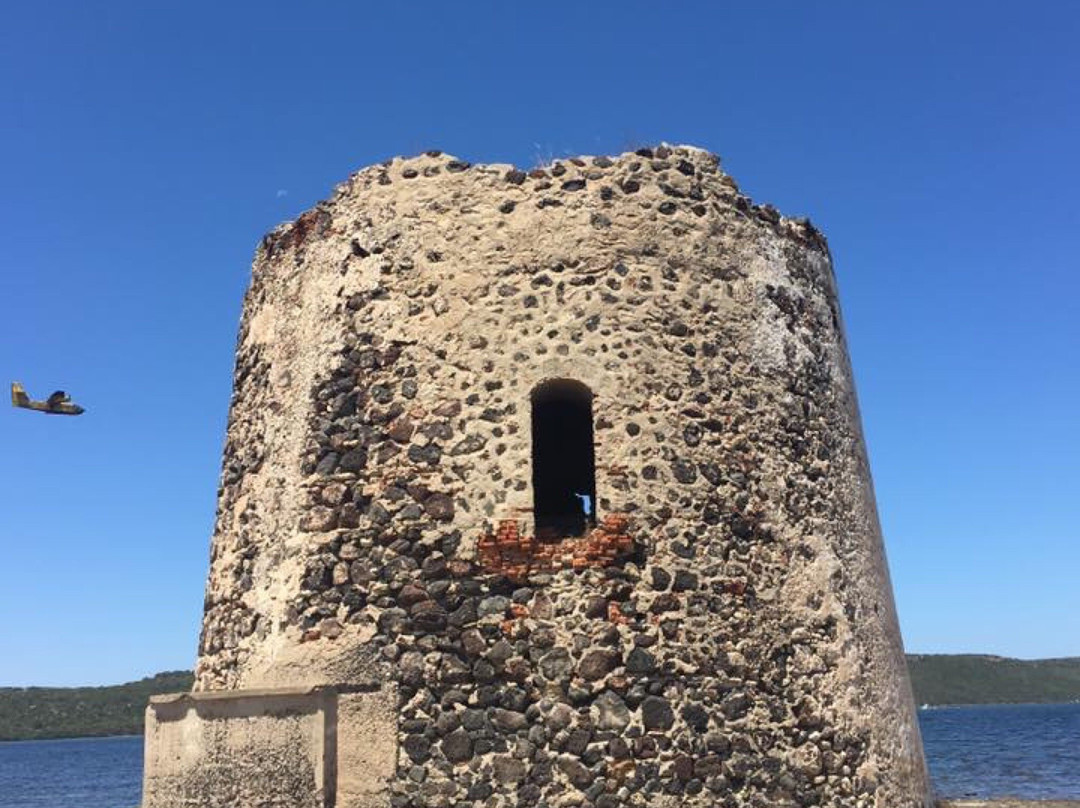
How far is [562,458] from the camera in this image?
34.5 ft

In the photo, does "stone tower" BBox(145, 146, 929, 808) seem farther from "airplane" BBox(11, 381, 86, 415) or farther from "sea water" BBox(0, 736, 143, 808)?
"sea water" BBox(0, 736, 143, 808)

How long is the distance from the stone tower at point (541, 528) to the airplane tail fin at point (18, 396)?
2.42m

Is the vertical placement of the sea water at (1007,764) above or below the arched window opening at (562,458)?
below

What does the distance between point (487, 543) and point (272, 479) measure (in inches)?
76.8

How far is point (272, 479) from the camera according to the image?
872 cm

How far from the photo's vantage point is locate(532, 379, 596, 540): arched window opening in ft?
27.1

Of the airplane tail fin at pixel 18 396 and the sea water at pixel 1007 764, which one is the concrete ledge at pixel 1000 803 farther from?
the airplane tail fin at pixel 18 396

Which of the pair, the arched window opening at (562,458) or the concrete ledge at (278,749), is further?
the arched window opening at (562,458)

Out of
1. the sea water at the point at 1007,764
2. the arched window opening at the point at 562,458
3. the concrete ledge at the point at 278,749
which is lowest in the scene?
the sea water at the point at 1007,764

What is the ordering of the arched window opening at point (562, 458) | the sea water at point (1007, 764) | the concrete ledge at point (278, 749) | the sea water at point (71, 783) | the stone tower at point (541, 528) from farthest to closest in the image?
the sea water at point (71, 783) → the sea water at point (1007, 764) → the arched window opening at point (562, 458) → the stone tower at point (541, 528) → the concrete ledge at point (278, 749)

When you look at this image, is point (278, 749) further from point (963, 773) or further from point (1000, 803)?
point (963, 773)

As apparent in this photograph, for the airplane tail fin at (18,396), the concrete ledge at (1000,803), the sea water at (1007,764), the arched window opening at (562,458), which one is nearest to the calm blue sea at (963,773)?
the sea water at (1007,764)

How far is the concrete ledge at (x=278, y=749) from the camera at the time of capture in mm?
7363

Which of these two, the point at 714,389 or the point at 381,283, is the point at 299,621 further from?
the point at 714,389
